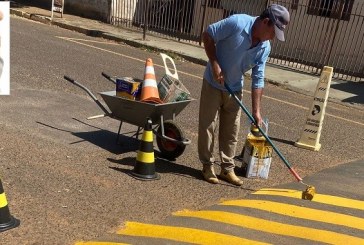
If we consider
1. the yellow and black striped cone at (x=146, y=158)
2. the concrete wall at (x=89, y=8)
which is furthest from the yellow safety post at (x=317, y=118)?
the concrete wall at (x=89, y=8)

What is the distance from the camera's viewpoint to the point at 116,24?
19.5m

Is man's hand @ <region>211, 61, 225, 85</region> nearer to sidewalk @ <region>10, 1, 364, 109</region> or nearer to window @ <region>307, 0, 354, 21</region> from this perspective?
sidewalk @ <region>10, 1, 364, 109</region>

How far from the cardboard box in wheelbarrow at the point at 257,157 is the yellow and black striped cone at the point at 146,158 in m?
1.15

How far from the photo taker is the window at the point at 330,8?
53.2 ft

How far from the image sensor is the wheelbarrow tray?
5.35 m

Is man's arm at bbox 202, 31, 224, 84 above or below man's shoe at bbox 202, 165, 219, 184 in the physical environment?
above

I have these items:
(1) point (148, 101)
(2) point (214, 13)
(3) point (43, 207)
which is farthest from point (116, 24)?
(3) point (43, 207)

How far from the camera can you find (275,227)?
14.3 feet

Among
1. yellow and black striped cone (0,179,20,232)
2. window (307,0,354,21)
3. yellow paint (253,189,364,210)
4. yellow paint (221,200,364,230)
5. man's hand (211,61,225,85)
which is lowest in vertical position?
yellow paint (253,189,364,210)

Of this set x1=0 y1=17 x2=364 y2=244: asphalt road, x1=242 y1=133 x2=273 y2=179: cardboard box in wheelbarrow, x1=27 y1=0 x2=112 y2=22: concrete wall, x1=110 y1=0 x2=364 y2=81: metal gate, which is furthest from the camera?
x1=27 y1=0 x2=112 y2=22: concrete wall

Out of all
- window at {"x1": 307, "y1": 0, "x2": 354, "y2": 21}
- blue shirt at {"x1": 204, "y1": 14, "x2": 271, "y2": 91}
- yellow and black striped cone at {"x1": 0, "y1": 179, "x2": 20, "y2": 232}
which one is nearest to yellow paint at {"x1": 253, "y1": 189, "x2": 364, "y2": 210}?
blue shirt at {"x1": 204, "y1": 14, "x2": 271, "y2": 91}

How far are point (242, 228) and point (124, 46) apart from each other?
11926 mm

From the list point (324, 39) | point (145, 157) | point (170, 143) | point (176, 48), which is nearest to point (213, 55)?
point (145, 157)

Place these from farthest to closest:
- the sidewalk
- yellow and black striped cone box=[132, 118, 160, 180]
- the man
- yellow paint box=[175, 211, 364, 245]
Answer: the sidewalk, yellow and black striped cone box=[132, 118, 160, 180], the man, yellow paint box=[175, 211, 364, 245]
